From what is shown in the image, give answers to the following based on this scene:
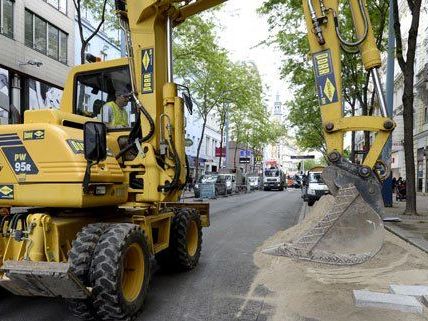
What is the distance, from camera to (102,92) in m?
6.61

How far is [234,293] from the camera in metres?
6.39

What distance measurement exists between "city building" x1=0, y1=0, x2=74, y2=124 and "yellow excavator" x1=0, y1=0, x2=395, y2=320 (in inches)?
547

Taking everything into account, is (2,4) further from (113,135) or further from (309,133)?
(309,133)

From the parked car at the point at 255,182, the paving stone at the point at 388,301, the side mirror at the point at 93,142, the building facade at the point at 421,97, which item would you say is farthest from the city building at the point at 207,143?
the side mirror at the point at 93,142

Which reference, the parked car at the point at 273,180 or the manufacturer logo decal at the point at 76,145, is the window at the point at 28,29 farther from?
the parked car at the point at 273,180

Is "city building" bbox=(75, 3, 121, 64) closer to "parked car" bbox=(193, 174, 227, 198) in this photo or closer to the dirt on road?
"parked car" bbox=(193, 174, 227, 198)

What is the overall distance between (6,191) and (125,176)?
1359mm

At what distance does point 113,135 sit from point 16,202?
5.34ft

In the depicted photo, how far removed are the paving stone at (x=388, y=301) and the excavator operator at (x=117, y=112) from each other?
11.9 feet

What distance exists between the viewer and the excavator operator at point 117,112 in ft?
21.1

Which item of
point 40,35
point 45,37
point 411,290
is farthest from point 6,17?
point 411,290

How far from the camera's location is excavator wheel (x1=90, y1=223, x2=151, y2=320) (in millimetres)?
4602

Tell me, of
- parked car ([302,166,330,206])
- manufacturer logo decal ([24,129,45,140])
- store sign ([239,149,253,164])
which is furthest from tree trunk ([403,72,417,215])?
store sign ([239,149,253,164])

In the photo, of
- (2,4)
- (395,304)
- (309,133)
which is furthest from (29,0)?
(309,133)
